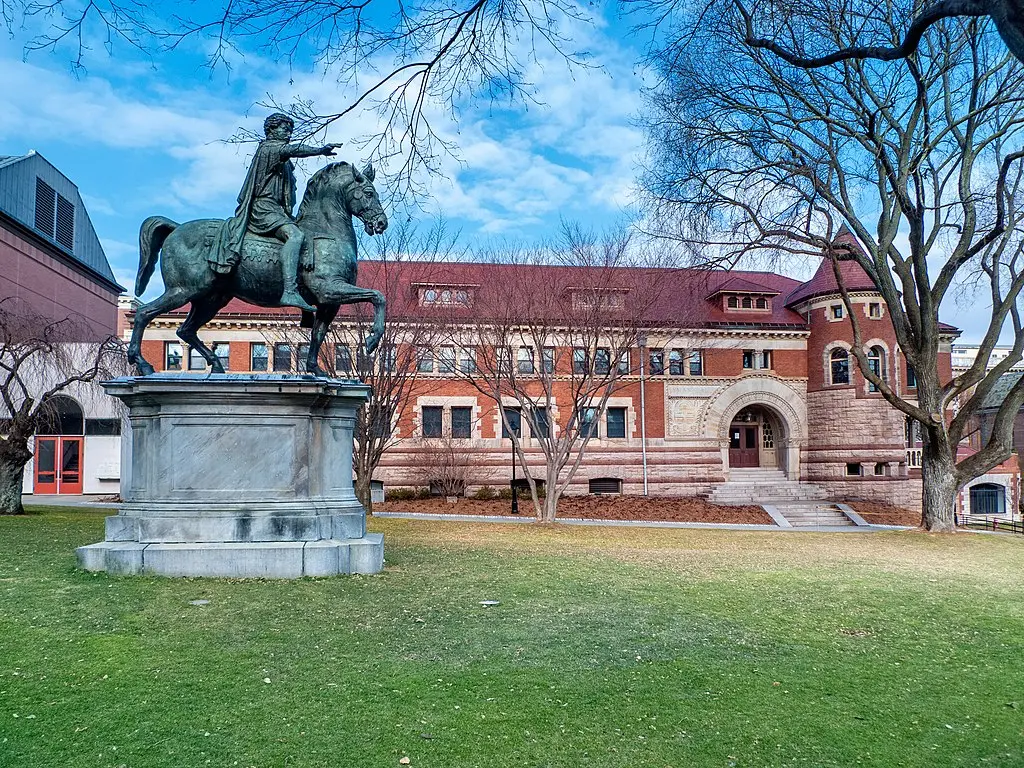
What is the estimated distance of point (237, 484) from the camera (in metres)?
9.28

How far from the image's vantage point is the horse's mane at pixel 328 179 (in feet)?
33.4

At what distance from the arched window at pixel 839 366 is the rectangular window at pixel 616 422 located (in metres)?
10.6

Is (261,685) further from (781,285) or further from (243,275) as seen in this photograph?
(781,285)

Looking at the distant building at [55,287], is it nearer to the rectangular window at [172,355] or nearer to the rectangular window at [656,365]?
the rectangular window at [172,355]

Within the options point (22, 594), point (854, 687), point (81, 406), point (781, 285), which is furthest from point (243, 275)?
point (781, 285)

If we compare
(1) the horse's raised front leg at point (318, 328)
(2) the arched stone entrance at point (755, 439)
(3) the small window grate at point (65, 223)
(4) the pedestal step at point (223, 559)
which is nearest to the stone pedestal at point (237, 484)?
(4) the pedestal step at point (223, 559)

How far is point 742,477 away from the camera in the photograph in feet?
131

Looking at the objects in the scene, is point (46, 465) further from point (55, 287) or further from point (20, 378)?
point (20, 378)

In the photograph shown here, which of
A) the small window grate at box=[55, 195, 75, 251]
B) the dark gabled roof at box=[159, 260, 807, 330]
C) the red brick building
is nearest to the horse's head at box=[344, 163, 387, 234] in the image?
the dark gabled roof at box=[159, 260, 807, 330]

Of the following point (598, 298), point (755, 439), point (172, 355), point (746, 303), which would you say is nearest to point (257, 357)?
point (172, 355)

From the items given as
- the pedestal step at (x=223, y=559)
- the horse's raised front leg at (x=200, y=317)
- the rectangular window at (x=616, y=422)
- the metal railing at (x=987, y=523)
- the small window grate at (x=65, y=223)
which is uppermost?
the small window grate at (x=65, y=223)

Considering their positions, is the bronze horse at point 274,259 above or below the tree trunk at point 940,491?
above

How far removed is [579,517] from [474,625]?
24651 mm

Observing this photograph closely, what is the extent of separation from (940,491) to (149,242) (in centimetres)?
1972
